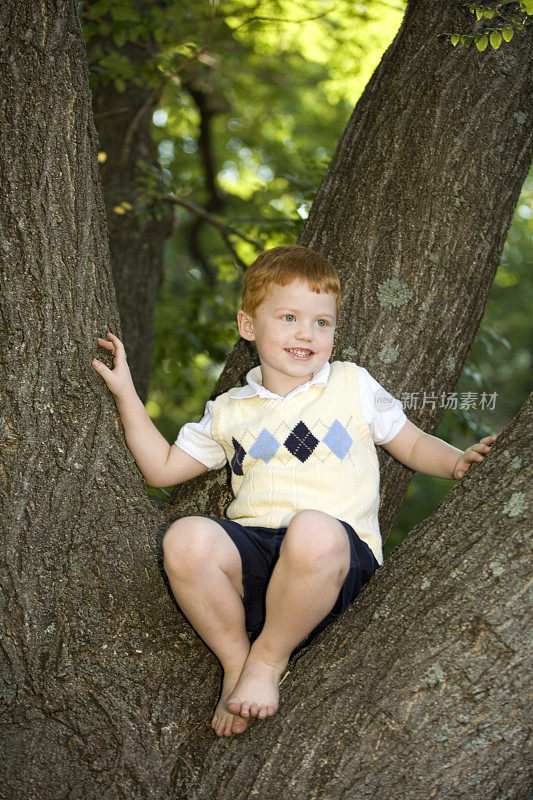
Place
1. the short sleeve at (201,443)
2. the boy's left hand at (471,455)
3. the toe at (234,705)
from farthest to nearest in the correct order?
the short sleeve at (201,443)
the boy's left hand at (471,455)
the toe at (234,705)

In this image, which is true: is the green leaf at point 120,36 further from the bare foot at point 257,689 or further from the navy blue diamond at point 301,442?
the bare foot at point 257,689

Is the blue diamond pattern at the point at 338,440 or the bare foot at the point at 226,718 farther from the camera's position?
the blue diamond pattern at the point at 338,440

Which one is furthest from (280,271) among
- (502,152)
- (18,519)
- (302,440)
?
(18,519)

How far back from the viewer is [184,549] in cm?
216

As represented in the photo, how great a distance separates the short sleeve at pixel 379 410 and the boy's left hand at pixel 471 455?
260mm

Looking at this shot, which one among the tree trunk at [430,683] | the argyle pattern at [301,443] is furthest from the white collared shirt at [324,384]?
the tree trunk at [430,683]

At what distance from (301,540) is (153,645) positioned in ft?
1.76

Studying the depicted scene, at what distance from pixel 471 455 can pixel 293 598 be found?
66 centimetres

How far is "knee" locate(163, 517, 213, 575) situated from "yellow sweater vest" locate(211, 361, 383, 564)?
1.09 ft

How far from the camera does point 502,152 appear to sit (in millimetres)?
2850

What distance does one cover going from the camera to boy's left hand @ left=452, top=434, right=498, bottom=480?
2266mm

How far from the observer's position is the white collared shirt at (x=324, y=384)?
259 centimetres

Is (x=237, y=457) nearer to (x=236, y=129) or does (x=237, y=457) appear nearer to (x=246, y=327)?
(x=246, y=327)

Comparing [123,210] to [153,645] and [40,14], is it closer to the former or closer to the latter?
[40,14]
